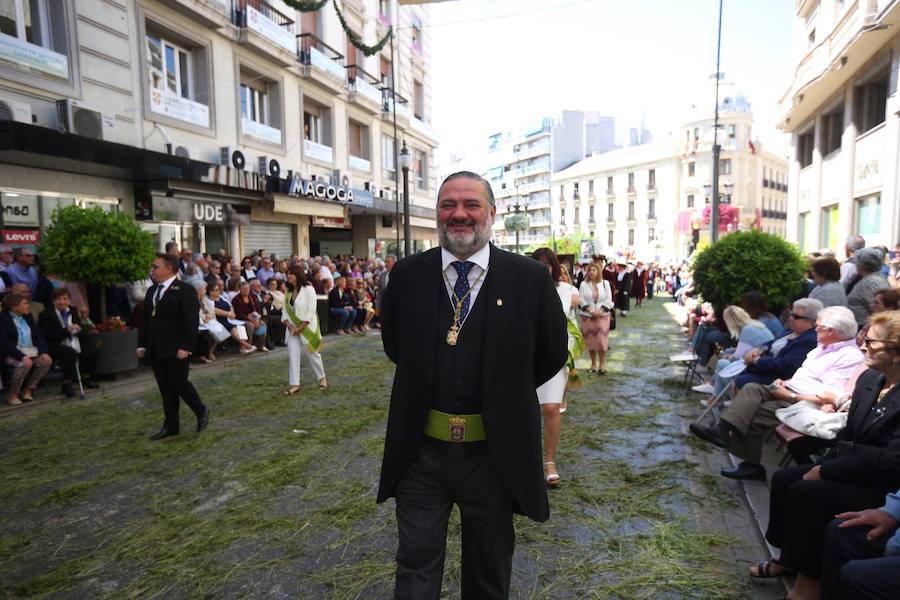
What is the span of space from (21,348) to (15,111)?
4884mm

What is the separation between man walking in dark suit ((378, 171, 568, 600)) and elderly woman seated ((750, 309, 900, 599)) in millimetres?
1745

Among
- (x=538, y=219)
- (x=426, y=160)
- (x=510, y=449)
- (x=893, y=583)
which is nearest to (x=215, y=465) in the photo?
(x=510, y=449)

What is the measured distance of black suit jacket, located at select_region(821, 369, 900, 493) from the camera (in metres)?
2.94

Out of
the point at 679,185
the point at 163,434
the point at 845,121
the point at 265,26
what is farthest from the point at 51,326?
the point at 679,185

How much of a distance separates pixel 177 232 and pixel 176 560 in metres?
12.7

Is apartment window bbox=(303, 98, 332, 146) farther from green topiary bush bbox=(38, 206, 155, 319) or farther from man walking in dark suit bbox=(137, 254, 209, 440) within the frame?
man walking in dark suit bbox=(137, 254, 209, 440)

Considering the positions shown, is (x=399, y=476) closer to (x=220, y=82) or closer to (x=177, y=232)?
(x=177, y=232)

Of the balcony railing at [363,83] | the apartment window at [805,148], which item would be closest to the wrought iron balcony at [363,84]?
the balcony railing at [363,83]

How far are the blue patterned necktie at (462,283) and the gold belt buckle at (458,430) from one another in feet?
1.48

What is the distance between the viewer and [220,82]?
15.8 metres

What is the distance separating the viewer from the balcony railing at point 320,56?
64.3 feet

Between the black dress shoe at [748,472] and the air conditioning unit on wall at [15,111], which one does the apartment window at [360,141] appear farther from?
the black dress shoe at [748,472]

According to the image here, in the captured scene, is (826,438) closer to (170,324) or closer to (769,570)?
(769,570)

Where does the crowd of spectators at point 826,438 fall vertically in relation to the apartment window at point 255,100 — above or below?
below
